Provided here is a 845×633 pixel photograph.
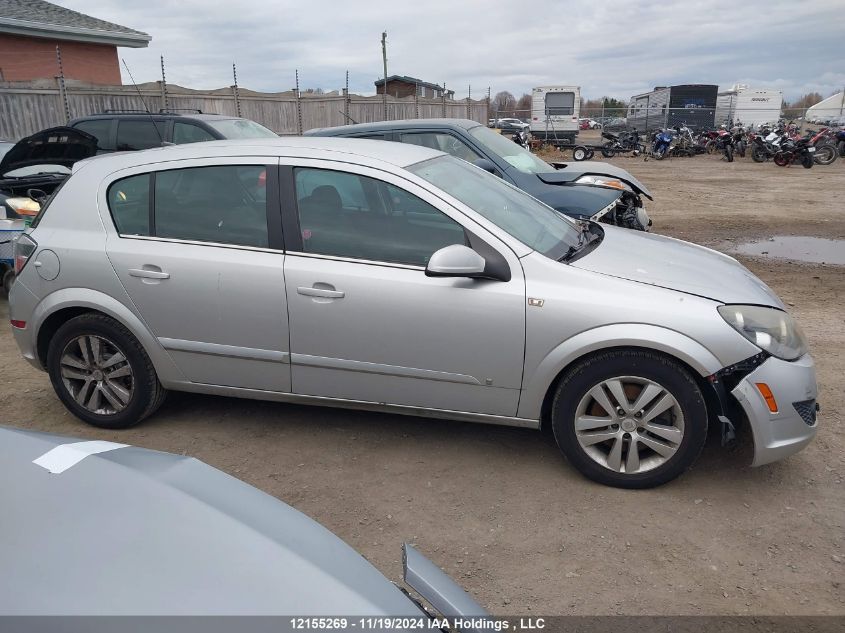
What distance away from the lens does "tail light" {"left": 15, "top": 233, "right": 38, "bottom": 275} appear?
13.3 ft

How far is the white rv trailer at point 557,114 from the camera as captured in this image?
31.7 m

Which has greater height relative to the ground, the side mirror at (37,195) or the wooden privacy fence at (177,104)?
the wooden privacy fence at (177,104)

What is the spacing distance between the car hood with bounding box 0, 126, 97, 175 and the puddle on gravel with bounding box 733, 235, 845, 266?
27.6ft

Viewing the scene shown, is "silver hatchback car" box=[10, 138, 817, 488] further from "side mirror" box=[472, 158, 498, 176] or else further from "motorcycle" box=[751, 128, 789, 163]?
"motorcycle" box=[751, 128, 789, 163]

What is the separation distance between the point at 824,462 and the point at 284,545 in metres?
3.24

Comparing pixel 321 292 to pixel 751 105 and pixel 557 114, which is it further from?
pixel 751 105

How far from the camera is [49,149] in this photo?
7648 millimetres

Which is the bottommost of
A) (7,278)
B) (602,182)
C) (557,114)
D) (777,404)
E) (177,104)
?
(7,278)

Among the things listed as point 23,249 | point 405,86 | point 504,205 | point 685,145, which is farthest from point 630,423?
point 405,86

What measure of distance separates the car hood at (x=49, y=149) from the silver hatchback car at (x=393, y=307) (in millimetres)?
4070

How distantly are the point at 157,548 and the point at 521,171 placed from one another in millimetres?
6477

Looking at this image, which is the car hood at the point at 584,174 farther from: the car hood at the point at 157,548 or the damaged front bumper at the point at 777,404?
the car hood at the point at 157,548

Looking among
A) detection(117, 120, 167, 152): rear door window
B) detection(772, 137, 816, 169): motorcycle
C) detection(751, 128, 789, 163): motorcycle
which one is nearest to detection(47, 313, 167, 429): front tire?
detection(117, 120, 167, 152): rear door window

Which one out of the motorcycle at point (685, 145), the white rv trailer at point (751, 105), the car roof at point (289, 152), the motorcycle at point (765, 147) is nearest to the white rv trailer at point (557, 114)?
the motorcycle at point (685, 145)
